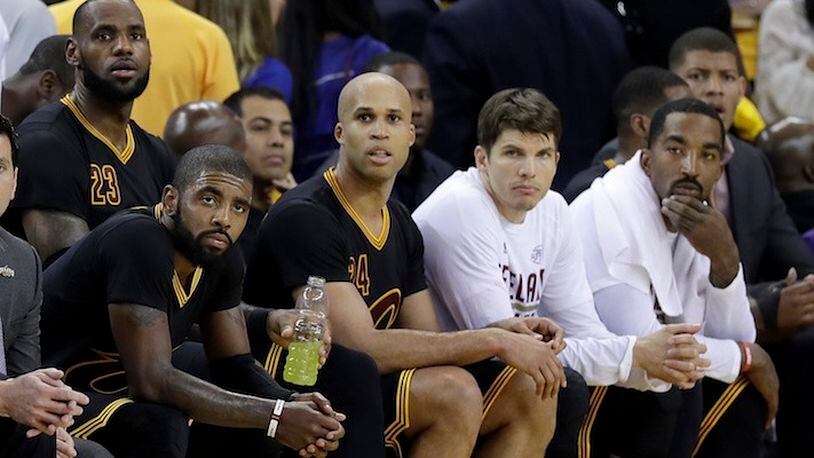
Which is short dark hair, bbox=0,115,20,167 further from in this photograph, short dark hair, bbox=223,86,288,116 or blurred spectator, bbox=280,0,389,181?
blurred spectator, bbox=280,0,389,181

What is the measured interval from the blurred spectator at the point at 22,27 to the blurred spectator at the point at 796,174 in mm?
3703

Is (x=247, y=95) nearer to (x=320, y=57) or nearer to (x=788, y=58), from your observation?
(x=320, y=57)

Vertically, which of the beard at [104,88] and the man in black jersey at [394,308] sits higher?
the beard at [104,88]

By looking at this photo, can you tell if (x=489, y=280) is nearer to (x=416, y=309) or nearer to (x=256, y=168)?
(x=416, y=309)

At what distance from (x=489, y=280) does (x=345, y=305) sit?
2.26 feet

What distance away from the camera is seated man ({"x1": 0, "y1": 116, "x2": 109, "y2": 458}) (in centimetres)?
431

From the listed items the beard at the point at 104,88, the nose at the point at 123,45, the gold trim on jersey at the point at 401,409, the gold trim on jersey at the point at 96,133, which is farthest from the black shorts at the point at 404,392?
the nose at the point at 123,45

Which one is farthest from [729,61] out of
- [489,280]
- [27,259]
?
[27,259]

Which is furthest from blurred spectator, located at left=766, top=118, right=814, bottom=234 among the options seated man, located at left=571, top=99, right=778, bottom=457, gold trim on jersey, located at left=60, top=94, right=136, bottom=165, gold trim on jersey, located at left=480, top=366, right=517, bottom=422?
gold trim on jersey, located at left=60, top=94, right=136, bottom=165

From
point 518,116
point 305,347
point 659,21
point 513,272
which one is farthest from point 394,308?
point 659,21

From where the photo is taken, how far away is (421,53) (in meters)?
9.16

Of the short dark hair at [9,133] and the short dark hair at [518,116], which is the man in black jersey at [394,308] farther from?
the short dark hair at [9,133]

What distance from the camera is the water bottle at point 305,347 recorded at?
17.3 feet

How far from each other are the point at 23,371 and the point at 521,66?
4134mm
